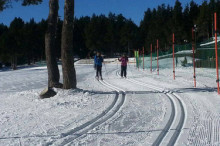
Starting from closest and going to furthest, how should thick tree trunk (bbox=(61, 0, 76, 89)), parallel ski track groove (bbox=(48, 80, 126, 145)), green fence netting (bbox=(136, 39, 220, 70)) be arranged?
parallel ski track groove (bbox=(48, 80, 126, 145)) < thick tree trunk (bbox=(61, 0, 76, 89)) < green fence netting (bbox=(136, 39, 220, 70))

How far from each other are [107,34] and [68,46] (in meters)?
66.6

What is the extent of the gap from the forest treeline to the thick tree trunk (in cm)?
4217

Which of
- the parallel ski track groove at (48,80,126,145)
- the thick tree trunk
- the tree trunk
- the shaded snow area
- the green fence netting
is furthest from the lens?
the green fence netting

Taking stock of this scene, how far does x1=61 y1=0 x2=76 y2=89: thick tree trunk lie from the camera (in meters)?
9.18

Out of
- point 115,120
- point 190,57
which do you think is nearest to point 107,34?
point 190,57

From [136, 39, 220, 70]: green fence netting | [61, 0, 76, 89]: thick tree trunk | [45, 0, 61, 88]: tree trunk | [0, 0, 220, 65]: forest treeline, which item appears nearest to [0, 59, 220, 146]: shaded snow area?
[61, 0, 76, 89]: thick tree trunk

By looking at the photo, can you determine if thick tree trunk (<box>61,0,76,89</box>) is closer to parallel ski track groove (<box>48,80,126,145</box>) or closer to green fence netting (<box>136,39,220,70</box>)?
parallel ski track groove (<box>48,80,126,145</box>)

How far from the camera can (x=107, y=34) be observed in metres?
75.1

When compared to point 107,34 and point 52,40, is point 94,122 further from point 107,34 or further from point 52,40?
Result: point 107,34

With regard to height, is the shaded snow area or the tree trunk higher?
the tree trunk

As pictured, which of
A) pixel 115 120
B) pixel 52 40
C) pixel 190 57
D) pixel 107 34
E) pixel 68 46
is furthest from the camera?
pixel 107 34

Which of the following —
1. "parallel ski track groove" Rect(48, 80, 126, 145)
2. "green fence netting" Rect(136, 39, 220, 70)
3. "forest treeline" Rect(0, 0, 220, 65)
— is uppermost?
"forest treeline" Rect(0, 0, 220, 65)

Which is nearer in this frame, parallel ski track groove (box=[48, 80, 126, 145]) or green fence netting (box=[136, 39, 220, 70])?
parallel ski track groove (box=[48, 80, 126, 145])

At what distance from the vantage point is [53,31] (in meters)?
10.2
